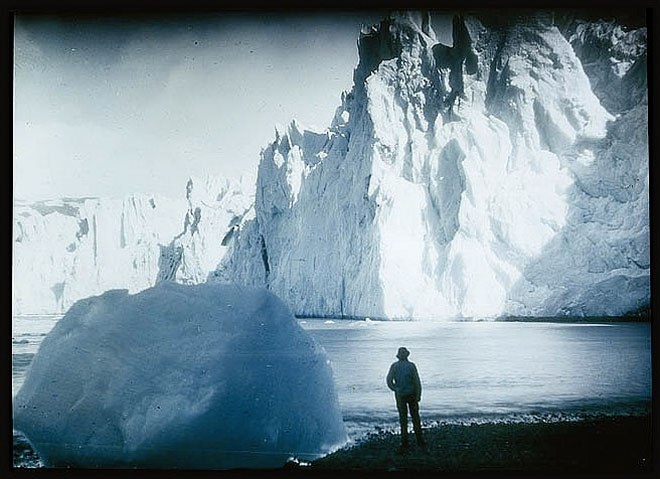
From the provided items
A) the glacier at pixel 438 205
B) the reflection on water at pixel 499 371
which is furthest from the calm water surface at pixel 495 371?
the glacier at pixel 438 205

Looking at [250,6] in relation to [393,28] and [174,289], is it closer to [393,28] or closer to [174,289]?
[393,28]

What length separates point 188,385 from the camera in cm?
493

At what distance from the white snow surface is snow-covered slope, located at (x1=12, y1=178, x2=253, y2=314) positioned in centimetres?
16

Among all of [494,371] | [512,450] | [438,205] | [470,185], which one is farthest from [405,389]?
[470,185]

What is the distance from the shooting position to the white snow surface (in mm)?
4922

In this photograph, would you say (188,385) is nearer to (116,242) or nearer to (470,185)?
(116,242)

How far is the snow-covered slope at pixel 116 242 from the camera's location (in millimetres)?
5168

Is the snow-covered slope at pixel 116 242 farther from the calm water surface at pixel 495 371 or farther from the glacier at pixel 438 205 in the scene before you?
the calm water surface at pixel 495 371

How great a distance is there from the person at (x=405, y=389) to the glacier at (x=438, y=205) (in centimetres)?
34

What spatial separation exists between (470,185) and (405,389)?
4.09 ft

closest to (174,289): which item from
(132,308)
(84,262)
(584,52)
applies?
(132,308)

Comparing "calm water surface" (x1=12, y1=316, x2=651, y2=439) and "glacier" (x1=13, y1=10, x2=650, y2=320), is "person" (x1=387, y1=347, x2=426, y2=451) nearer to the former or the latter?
"calm water surface" (x1=12, y1=316, x2=651, y2=439)

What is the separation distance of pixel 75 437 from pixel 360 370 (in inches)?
65.2

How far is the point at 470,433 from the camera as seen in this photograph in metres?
5.02
